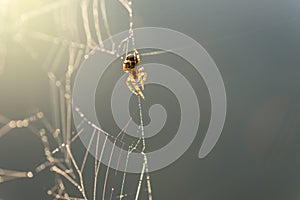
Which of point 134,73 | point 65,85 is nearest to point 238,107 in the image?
point 134,73

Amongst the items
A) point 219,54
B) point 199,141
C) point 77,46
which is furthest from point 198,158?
point 77,46

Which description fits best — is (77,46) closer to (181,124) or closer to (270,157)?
(181,124)
